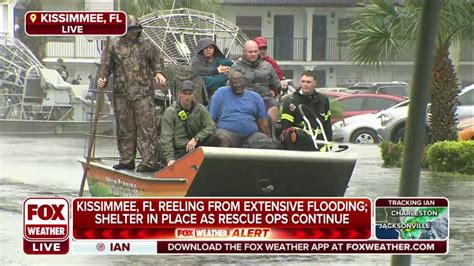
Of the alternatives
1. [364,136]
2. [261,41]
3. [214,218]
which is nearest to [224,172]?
[214,218]

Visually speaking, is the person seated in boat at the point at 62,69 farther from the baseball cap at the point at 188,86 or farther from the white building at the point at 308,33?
the baseball cap at the point at 188,86

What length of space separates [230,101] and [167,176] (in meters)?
0.71

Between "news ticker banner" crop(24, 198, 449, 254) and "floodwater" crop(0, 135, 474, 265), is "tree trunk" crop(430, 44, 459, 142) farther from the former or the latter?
"news ticker banner" crop(24, 198, 449, 254)

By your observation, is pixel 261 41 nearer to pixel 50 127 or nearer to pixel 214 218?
pixel 214 218

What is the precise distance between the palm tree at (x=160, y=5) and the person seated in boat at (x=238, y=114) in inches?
19.5

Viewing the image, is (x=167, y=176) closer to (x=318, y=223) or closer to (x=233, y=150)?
(x=233, y=150)

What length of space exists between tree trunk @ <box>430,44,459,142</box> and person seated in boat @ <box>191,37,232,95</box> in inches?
38.8

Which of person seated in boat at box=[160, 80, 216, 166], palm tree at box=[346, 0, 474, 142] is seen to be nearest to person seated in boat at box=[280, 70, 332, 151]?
palm tree at box=[346, 0, 474, 142]

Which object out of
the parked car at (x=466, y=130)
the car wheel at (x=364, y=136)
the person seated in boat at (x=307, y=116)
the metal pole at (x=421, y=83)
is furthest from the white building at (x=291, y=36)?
the parked car at (x=466, y=130)

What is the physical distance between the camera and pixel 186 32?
5734 millimetres

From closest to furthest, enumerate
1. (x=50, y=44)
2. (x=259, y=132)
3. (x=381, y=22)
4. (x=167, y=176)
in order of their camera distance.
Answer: (x=50, y=44)
(x=167, y=176)
(x=259, y=132)
(x=381, y=22)

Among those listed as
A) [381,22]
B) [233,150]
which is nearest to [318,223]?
[233,150]

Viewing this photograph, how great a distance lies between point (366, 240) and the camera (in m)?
4.29

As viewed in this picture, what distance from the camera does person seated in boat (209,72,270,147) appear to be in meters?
4.87
